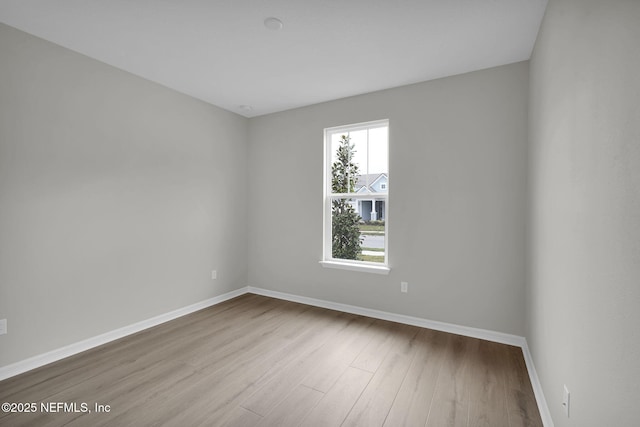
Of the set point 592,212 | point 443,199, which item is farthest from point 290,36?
point 592,212

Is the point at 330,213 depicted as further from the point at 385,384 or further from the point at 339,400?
the point at 339,400

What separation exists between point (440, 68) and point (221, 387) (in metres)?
3.44

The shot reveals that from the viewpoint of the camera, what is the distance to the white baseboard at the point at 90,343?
89.8 inches

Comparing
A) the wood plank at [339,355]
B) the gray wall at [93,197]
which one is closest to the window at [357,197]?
the wood plank at [339,355]

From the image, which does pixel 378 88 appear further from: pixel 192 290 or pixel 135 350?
pixel 135 350

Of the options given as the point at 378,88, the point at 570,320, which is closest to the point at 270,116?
the point at 378,88

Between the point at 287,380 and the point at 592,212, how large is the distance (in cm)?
216

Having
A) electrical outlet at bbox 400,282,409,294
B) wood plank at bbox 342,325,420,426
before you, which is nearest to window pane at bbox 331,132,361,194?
electrical outlet at bbox 400,282,409,294

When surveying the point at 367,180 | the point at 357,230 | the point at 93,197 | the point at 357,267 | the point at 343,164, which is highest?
the point at 343,164

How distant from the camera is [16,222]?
2283mm

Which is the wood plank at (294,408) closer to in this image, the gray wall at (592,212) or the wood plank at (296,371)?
the wood plank at (296,371)

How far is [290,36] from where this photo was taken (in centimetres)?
235

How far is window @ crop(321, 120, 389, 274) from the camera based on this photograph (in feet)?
11.8

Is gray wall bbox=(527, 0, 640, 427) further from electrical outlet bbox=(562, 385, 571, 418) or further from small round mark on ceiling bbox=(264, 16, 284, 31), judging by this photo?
small round mark on ceiling bbox=(264, 16, 284, 31)
